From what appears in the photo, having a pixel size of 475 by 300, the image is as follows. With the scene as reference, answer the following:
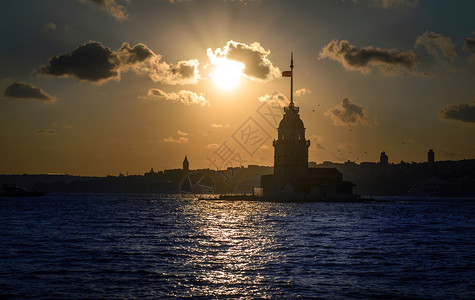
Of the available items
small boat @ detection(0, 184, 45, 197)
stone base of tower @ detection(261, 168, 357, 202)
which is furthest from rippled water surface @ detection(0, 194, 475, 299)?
small boat @ detection(0, 184, 45, 197)

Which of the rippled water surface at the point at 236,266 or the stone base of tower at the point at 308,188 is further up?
the stone base of tower at the point at 308,188

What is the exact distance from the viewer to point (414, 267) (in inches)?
1065

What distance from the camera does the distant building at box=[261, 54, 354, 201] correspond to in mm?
148875

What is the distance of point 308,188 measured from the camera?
149 m

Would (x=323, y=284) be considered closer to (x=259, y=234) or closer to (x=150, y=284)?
(x=150, y=284)

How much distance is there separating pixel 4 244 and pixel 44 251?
5.70 metres

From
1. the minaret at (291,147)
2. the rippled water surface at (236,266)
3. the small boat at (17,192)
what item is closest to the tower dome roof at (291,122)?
the minaret at (291,147)

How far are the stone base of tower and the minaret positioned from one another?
190 centimetres

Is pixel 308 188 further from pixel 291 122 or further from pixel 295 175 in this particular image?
pixel 291 122

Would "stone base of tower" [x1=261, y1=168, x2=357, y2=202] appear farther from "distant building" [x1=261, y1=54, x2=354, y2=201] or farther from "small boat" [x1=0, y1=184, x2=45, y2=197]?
"small boat" [x1=0, y1=184, x2=45, y2=197]

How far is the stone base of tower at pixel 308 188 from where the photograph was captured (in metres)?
148

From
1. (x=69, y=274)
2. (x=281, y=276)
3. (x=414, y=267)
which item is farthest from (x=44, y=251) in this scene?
(x=414, y=267)

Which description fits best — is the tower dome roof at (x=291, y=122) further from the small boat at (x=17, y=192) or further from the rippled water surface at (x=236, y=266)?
the rippled water surface at (x=236, y=266)

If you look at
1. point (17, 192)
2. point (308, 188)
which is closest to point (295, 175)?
point (308, 188)
